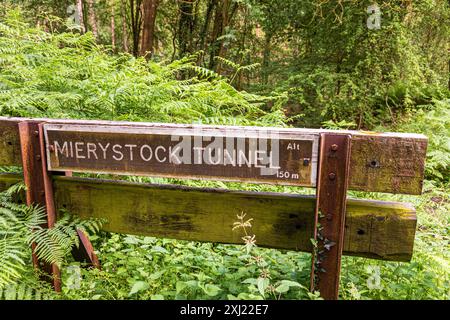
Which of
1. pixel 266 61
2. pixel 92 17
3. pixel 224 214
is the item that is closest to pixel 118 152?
pixel 224 214

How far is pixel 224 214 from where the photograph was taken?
2.28 meters

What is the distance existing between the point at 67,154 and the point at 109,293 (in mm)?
977

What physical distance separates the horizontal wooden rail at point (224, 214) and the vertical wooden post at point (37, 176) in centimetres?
10

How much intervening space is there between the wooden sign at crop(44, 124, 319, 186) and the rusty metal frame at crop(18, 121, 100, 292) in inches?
2.5

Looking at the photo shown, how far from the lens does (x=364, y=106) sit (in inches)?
370

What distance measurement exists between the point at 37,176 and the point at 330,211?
1.81 m

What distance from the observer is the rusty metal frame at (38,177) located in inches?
89.7

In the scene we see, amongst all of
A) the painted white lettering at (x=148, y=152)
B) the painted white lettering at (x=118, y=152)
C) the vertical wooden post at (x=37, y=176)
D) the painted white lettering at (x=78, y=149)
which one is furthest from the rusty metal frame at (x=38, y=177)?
the painted white lettering at (x=148, y=152)

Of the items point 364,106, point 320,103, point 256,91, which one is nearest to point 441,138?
point 364,106

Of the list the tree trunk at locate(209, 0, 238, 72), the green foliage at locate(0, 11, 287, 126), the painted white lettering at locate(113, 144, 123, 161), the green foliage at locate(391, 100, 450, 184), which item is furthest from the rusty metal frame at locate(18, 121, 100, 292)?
the tree trunk at locate(209, 0, 238, 72)

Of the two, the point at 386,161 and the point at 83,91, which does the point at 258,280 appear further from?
the point at 83,91

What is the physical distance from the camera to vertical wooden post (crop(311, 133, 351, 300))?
192 cm
